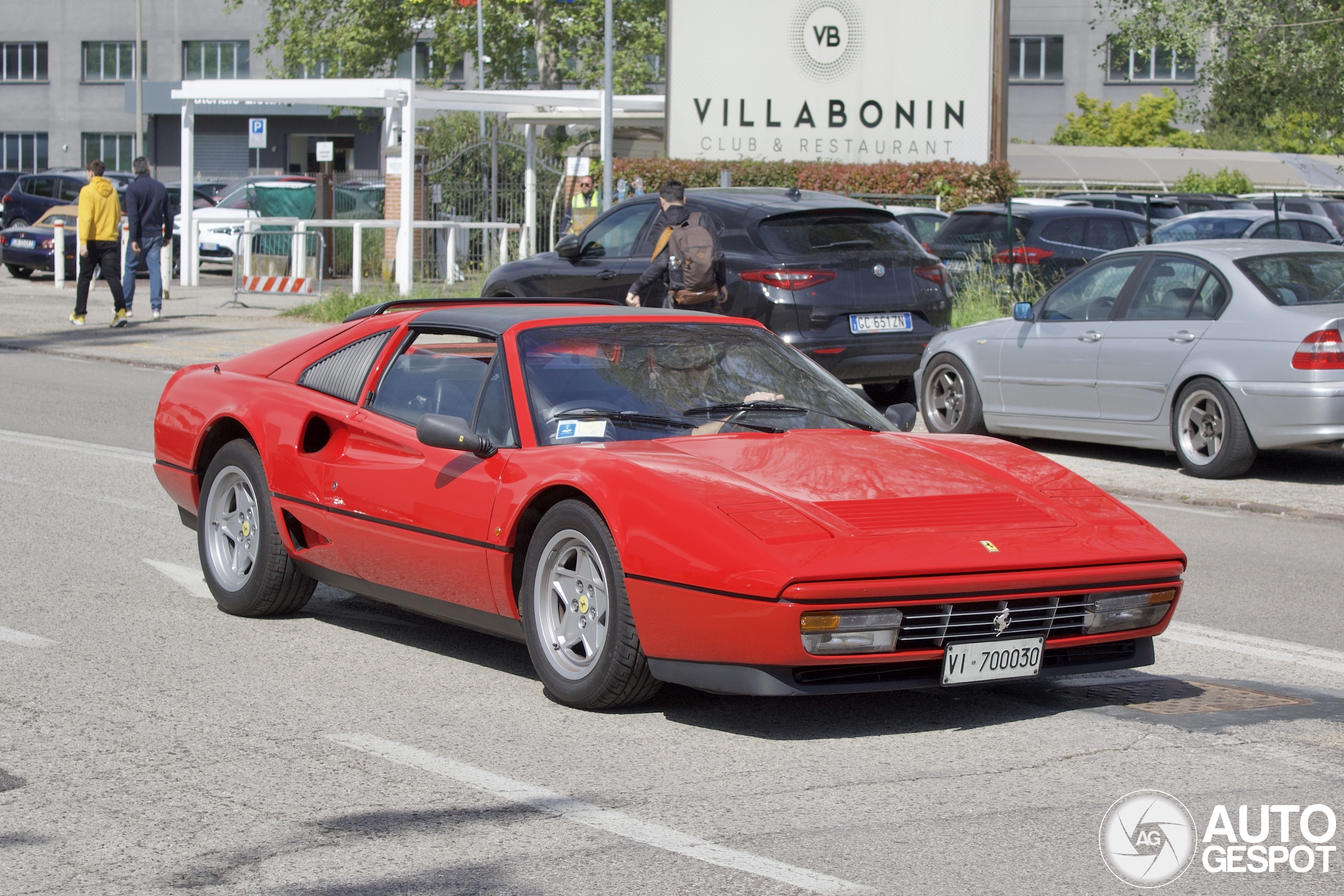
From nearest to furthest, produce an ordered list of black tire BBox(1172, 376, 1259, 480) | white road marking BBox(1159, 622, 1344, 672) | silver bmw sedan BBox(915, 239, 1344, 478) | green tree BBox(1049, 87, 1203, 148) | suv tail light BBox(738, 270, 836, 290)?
white road marking BBox(1159, 622, 1344, 672), silver bmw sedan BBox(915, 239, 1344, 478), black tire BBox(1172, 376, 1259, 480), suv tail light BBox(738, 270, 836, 290), green tree BBox(1049, 87, 1203, 148)

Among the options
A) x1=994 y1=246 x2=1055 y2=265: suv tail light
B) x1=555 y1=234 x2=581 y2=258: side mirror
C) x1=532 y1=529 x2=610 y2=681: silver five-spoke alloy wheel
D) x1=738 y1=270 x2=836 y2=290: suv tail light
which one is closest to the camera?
x1=532 y1=529 x2=610 y2=681: silver five-spoke alloy wheel

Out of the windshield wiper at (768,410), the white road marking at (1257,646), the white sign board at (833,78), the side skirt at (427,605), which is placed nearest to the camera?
the side skirt at (427,605)

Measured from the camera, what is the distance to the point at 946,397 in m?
13.5

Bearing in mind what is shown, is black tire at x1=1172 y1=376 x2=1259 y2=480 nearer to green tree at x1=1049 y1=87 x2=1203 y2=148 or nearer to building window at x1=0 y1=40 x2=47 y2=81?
green tree at x1=1049 y1=87 x2=1203 y2=148

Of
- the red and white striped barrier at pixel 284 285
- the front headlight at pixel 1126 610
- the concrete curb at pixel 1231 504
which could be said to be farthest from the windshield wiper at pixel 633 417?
the red and white striped barrier at pixel 284 285

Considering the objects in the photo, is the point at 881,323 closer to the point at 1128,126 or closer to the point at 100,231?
the point at 100,231

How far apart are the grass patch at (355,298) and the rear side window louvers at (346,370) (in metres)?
15.5

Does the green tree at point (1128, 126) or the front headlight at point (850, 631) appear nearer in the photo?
the front headlight at point (850, 631)

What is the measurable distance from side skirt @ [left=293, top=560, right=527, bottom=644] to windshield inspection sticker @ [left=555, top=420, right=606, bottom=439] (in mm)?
655

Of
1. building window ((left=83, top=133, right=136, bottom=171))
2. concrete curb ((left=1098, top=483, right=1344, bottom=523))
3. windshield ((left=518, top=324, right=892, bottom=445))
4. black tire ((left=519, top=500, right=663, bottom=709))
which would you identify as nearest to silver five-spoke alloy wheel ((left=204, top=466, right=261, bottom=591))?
windshield ((left=518, top=324, right=892, bottom=445))

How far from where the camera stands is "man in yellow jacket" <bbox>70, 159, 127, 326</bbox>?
21.0 meters

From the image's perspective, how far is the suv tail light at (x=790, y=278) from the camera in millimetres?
13102

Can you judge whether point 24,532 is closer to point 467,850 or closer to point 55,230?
point 467,850

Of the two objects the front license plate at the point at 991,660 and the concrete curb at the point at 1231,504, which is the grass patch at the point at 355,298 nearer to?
the concrete curb at the point at 1231,504
